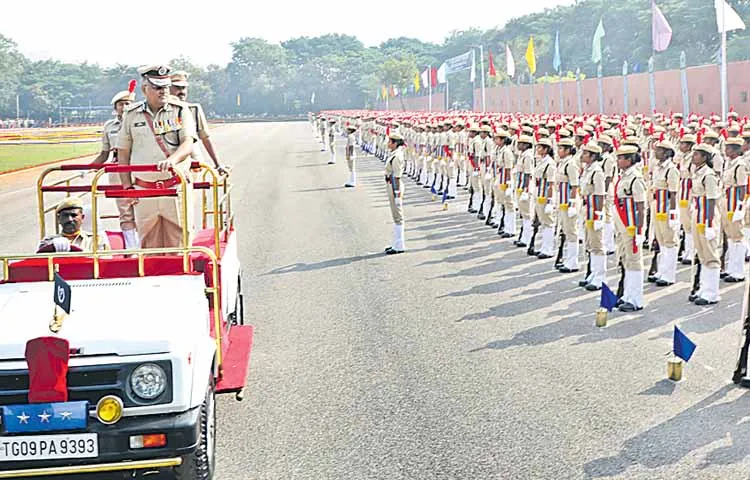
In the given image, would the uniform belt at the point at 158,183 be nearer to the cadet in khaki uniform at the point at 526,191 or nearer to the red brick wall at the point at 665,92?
the cadet in khaki uniform at the point at 526,191

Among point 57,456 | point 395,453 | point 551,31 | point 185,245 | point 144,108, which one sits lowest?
point 395,453

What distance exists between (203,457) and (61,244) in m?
2.69

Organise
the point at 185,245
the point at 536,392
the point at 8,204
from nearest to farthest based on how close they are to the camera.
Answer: the point at 185,245 → the point at 536,392 → the point at 8,204

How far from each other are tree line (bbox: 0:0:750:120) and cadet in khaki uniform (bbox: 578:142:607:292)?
194 feet

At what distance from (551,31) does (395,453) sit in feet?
300

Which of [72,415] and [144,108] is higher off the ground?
[144,108]

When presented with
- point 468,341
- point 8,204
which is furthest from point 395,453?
point 8,204

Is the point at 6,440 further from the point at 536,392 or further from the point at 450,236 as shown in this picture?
the point at 450,236

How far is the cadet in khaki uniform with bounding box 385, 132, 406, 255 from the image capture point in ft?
52.2

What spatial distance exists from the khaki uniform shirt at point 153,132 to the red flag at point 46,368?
3.20 metres

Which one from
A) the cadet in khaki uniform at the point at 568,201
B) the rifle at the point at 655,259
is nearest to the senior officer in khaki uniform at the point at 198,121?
the cadet in khaki uniform at the point at 568,201

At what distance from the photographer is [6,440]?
5.23 meters

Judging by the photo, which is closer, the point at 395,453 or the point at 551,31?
the point at 395,453

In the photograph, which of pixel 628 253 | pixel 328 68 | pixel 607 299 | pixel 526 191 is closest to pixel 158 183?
pixel 607 299
